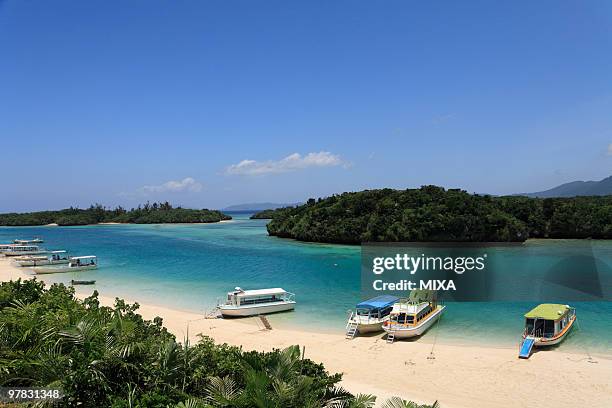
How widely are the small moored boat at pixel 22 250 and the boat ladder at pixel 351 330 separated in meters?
46.5

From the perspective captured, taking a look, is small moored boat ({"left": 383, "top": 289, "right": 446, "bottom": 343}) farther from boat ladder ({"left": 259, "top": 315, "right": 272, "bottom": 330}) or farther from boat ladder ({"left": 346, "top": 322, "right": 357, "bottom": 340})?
boat ladder ({"left": 259, "top": 315, "right": 272, "bottom": 330})

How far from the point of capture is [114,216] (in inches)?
5679

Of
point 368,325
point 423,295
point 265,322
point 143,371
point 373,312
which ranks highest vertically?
point 143,371

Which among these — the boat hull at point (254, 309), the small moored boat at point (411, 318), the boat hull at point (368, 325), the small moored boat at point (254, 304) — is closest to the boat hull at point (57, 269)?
the small moored boat at point (254, 304)

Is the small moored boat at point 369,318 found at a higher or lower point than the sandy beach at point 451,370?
higher

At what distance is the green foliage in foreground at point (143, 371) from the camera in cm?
672

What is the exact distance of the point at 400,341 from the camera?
749 inches

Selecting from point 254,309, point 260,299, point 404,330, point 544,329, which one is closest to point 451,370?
point 404,330

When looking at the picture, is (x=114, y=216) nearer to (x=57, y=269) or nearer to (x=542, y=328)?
(x=57, y=269)

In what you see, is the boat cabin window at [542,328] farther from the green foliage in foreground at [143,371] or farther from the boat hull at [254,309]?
the green foliage in foreground at [143,371]

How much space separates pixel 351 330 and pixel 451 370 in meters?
5.29

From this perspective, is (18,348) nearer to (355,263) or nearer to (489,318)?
(489,318)

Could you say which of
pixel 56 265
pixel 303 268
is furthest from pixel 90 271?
pixel 303 268

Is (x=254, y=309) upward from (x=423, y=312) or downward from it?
downward
